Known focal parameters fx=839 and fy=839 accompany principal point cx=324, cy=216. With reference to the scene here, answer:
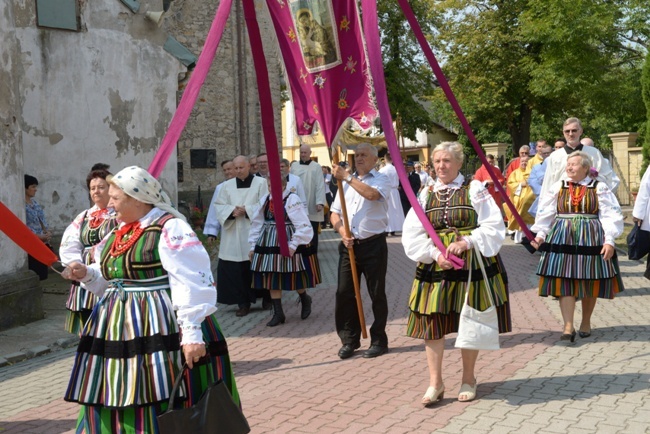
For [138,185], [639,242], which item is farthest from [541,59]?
[138,185]

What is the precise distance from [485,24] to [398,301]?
97.7ft

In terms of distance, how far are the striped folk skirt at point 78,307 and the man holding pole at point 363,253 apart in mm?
2218

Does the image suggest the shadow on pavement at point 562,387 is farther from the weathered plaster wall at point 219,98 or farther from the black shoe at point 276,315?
the weathered plaster wall at point 219,98

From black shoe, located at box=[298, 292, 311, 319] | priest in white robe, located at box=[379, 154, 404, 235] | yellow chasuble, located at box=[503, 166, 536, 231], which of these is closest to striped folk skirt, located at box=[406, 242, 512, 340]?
priest in white robe, located at box=[379, 154, 404, 235]

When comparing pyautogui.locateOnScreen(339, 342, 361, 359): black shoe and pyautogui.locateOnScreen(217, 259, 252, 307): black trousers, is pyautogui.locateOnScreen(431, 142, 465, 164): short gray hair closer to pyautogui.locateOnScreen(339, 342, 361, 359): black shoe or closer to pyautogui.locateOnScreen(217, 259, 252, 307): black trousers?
pyautogui.locateOnScreen(339, 342, 361, 359): black shoe

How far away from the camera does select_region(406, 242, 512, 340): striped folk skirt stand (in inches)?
238

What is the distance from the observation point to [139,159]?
14.8 m

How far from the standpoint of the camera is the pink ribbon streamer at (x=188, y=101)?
4992 mm

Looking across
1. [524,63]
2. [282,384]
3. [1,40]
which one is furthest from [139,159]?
[524,63]

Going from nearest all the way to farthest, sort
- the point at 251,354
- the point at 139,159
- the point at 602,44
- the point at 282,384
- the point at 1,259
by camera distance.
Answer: the point at 282,384
the point at 251,354
the point at 1,259
the point at 139,159
the point at 602,44

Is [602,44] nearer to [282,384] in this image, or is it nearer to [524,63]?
[524,63]

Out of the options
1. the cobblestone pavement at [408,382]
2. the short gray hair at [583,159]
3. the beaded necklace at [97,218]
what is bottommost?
the cobblestone pavement at [408,382]

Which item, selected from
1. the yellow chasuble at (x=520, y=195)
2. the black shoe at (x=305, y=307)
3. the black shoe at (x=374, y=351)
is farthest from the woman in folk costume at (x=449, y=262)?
the yellow chasuble at (x=520, y=195)

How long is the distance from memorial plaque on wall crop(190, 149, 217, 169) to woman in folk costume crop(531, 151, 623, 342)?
16435 mm
